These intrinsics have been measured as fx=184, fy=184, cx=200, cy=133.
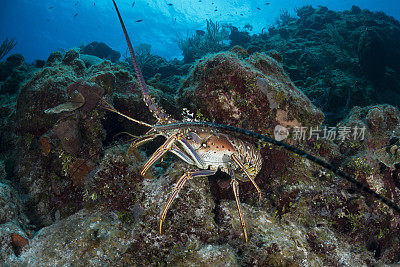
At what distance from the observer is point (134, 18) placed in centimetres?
6575

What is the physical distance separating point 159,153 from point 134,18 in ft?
259

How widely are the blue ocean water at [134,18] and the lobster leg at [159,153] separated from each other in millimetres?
61899

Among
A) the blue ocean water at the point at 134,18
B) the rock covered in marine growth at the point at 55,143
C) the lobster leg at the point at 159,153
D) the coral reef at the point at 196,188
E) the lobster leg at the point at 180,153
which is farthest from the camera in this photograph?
the blue ocean water at the point at 134,18

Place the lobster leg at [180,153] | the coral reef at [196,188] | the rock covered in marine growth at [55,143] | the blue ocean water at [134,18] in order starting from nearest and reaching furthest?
the coral reef at [196,188] < the lobster leg at [180,153] < the rock covered in marine growth at [55,143] < the blue ocean water at [134,18]

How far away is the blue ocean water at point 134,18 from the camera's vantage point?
60375 millimetres

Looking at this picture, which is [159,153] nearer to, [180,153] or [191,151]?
[180,153]

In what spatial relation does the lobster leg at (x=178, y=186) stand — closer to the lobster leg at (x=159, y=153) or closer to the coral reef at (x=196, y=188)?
the coral reef at (x=196, y=188)

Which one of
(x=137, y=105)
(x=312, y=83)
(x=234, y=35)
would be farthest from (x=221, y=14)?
(x=137, y=105)

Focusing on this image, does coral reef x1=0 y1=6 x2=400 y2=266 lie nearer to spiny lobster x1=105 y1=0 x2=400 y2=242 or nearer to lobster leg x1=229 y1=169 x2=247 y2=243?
lobster leg x1=229 y1=169 x2=247 y2=243

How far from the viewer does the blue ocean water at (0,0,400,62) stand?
198ft

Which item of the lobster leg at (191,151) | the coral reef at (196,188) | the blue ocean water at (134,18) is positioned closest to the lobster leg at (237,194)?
the coral reef at (196,188)

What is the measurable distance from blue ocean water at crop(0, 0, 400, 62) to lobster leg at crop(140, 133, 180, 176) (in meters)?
61.9

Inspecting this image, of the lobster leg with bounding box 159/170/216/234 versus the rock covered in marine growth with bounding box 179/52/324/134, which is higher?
the rock covered in marine growth with bounding box 179/52/324/134

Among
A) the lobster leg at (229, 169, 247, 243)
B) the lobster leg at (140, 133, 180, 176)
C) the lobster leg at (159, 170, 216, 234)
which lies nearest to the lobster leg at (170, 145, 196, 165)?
the lobster leg at (140, 133, 180, 176)
